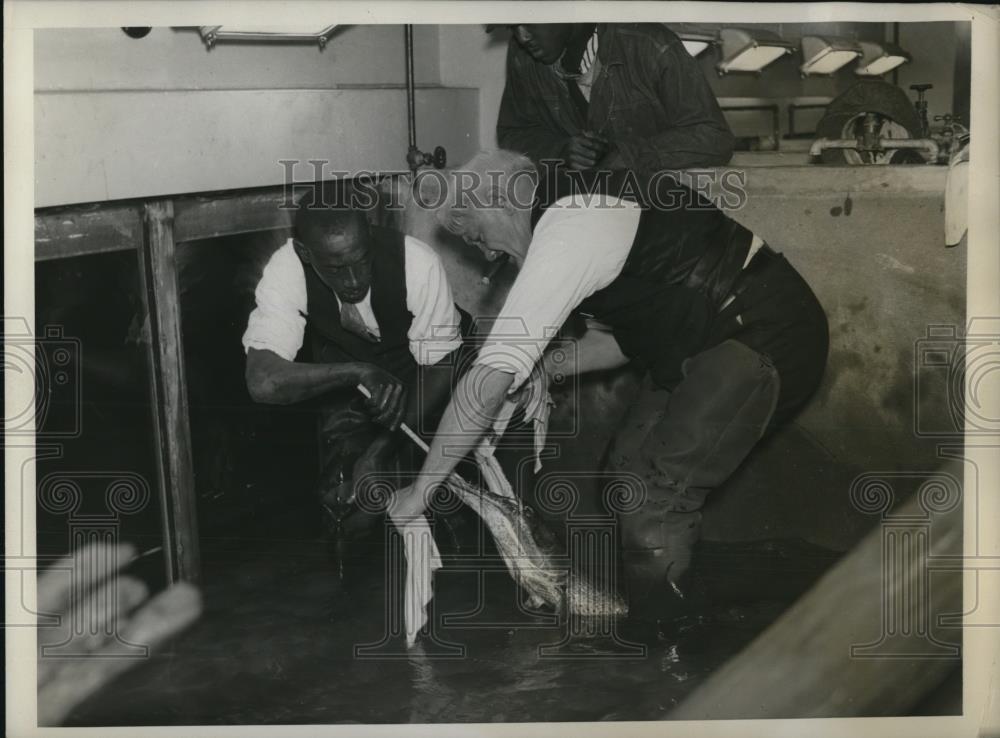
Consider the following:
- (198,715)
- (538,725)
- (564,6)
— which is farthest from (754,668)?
(564,6)

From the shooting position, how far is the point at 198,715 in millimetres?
2783

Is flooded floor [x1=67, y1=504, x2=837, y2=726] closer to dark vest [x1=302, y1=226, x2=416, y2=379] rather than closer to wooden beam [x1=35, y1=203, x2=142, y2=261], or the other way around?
dark vest [x1=302, y1=226, x2=416, y2=379]

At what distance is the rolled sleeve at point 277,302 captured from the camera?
9.06ft

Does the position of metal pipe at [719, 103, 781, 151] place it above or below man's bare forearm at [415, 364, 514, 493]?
above

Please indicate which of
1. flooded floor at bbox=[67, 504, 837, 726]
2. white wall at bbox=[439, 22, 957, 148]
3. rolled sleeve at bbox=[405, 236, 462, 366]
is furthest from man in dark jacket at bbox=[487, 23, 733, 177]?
flooded floor at bbox=[67, 504, 837, 726]

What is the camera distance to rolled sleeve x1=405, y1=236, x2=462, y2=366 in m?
2.75

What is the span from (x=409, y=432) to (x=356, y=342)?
0.83 feet

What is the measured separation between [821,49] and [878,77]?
153 mm

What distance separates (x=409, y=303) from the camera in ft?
9.11

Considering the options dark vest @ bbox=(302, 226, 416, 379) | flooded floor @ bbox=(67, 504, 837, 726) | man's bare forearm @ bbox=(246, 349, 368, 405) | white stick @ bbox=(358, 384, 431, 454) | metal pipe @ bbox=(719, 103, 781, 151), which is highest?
metal pipe @ bbox=(719, 103, 781, 151)

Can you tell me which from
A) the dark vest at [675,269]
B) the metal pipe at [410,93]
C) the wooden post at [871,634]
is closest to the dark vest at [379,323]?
the metal pipe at [410,93]

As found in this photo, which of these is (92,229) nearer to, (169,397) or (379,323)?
(169,397)

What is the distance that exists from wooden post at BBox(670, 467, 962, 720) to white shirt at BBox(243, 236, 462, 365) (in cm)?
106

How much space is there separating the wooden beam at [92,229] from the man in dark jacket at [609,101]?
903 millimetres
